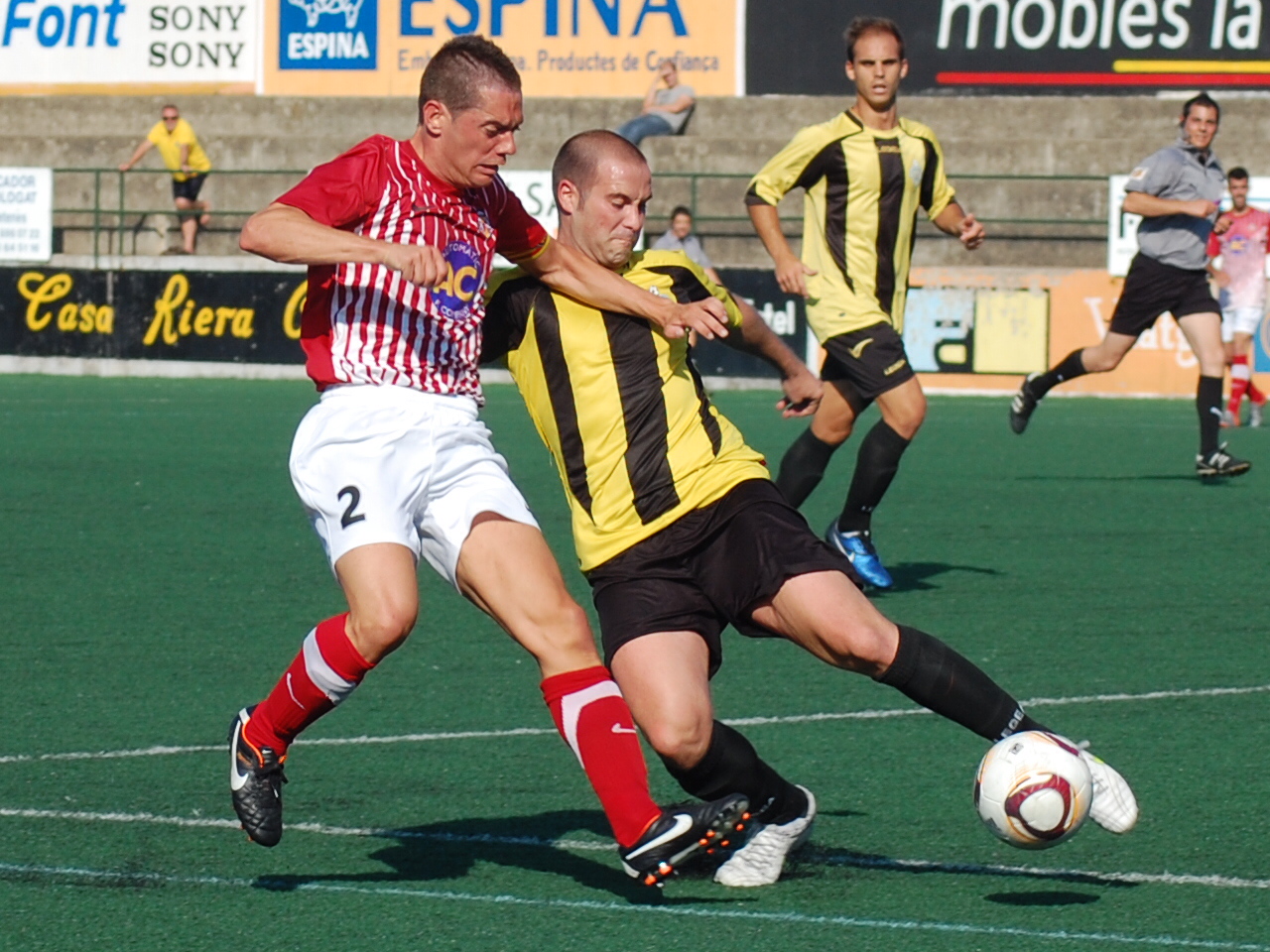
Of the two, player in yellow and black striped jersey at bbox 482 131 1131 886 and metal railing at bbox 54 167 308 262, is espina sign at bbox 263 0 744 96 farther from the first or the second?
player in yellow and black striped jersey at bbox 482 131 1131 886

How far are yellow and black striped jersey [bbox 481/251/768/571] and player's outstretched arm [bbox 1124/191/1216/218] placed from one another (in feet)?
24.3

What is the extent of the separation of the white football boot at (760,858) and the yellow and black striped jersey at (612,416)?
0.72 metres

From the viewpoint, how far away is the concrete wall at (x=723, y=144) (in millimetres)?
23234

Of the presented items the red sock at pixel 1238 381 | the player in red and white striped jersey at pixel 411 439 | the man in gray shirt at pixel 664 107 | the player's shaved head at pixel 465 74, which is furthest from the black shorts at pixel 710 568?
the man in gray shirt at pixel 664 107

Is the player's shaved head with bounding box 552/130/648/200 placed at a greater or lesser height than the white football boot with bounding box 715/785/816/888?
greater

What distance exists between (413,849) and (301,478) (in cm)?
88

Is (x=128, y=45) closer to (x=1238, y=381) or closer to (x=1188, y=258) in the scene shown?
(x=1238, y=381)

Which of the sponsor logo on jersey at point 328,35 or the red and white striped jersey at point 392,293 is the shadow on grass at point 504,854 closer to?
the red and white striped jersey at point 392,293

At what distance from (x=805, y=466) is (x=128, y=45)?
21.5 meters

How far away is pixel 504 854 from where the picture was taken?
15.5 feet

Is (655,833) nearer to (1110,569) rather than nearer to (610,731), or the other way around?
(610,731)

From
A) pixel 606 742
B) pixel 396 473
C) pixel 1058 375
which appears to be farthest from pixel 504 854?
pixel 1058 375

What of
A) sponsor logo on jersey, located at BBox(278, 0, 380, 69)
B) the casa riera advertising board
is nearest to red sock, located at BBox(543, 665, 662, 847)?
sponsor logo on jersey, located at BBox(278, 0, 380, 69)

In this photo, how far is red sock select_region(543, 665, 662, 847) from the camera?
4.23 m
